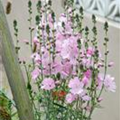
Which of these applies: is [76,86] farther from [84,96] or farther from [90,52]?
[90,52]

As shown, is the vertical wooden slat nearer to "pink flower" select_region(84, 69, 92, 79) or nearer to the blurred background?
"pink flower" select_region(84, 69, 92, 79)

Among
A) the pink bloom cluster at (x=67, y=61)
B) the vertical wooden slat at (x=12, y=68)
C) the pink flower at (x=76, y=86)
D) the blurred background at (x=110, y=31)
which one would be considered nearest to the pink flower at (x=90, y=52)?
the pink bloom cluster at (x=67, y=61)

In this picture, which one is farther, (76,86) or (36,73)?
(36,73)

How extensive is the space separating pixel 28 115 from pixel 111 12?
1.34m

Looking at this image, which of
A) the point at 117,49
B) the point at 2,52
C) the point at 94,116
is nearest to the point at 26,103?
the point at 2,52

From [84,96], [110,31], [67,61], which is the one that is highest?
[67,61]

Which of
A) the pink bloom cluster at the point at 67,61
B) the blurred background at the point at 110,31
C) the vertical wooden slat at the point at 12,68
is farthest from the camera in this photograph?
the blurred background at the point at 110,31

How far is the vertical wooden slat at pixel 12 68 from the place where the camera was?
1295mm

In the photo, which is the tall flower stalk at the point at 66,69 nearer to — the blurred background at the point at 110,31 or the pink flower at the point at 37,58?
the pink flower at the point at 37,58

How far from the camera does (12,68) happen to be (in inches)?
51.1

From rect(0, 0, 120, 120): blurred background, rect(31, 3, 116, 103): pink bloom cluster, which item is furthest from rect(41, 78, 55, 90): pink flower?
rect(0, 0, 120, 120): blurred background

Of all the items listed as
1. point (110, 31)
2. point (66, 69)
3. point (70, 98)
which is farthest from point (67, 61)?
point (110, 31)

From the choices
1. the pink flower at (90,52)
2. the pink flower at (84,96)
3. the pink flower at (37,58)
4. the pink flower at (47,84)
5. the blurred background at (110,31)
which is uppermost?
the pink flower at (90,52)

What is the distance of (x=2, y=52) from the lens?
1.30 m
